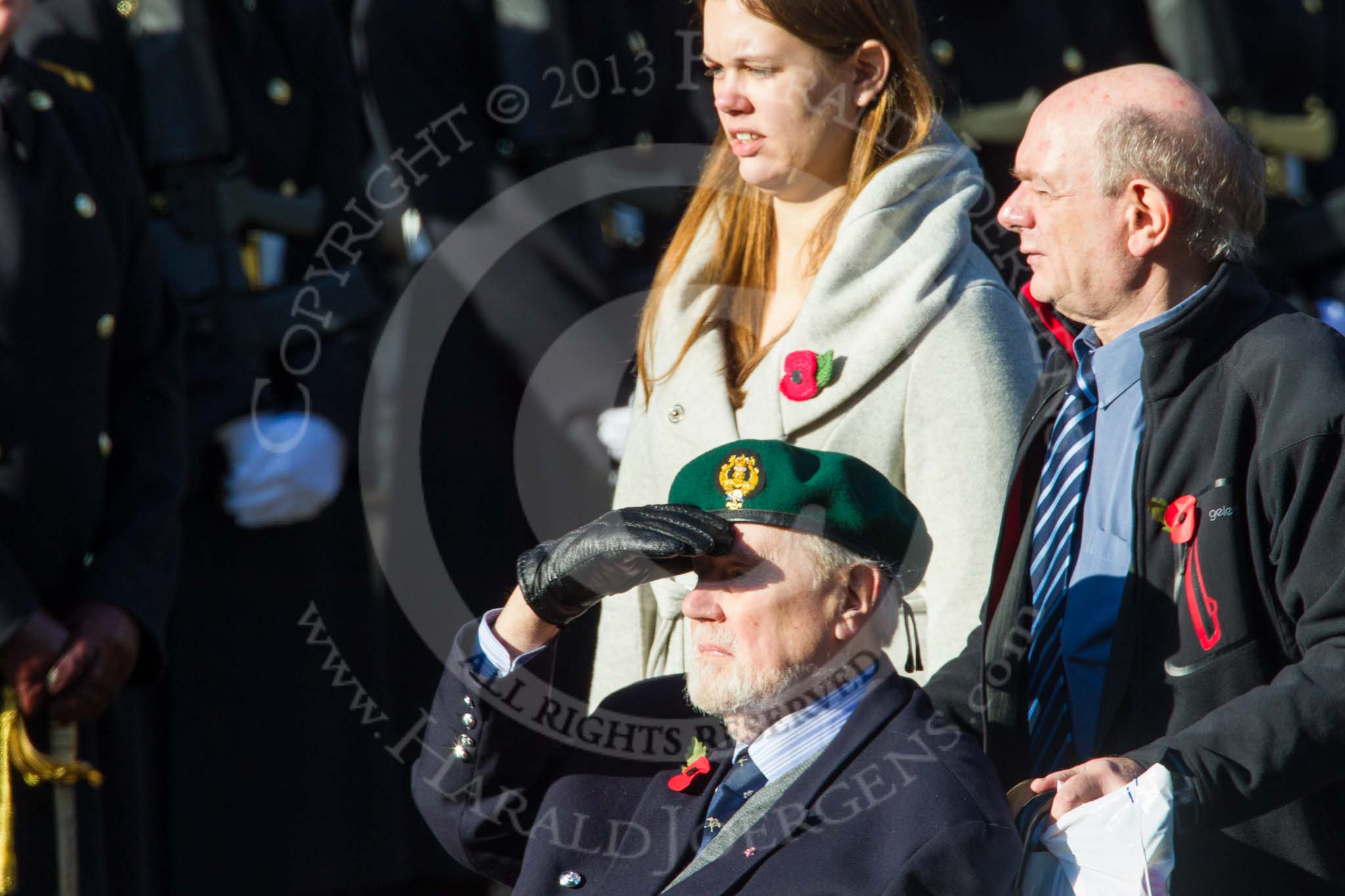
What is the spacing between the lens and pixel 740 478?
7.95ft

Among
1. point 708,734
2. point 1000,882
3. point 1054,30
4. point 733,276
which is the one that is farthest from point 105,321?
point 1054,30

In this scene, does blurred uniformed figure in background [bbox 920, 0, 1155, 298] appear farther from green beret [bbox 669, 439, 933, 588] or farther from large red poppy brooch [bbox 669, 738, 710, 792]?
large red poppy brooch [bbox 669, 738, 710, 792]

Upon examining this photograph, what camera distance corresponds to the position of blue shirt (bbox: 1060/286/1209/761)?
7.56 feet

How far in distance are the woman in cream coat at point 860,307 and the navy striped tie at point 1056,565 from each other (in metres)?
0.18

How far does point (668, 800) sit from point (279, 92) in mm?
2090

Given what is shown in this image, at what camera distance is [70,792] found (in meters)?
3.14

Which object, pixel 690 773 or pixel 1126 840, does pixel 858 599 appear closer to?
pixel 690 773

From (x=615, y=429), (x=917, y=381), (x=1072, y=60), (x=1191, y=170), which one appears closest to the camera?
(x=1191, y=170)

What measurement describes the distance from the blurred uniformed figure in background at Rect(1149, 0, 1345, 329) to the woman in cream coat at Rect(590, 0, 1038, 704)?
2.43 metres

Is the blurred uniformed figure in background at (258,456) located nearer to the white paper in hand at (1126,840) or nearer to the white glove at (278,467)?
the white glove at (278,467)

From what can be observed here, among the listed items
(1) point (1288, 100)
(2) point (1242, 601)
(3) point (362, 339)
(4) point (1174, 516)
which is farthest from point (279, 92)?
(1) point (1288, 100)

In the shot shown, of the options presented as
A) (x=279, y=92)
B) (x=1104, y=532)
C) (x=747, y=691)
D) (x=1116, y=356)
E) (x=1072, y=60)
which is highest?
(x=279, y=92)

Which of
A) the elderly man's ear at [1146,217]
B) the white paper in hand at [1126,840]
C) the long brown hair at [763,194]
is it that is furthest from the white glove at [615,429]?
the white paper in hand at [1126,840]

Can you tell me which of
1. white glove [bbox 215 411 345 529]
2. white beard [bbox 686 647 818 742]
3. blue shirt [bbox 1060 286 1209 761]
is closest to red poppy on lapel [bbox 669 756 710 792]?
white beard [bbox 686 647 818 742]
